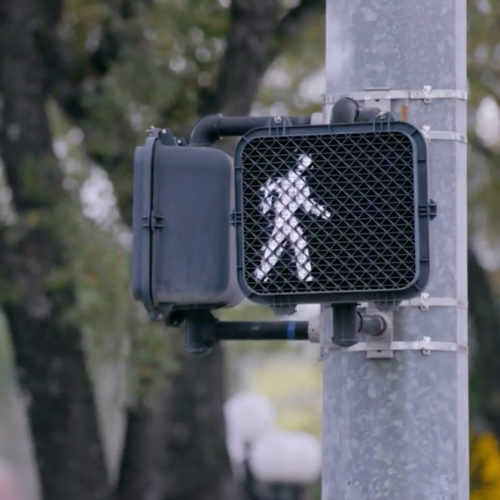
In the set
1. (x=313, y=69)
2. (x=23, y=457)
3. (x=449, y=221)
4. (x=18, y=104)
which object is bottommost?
(x=23, y=457)

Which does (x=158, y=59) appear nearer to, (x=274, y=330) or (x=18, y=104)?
(x=18, y=104)

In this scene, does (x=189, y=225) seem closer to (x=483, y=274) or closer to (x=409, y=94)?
(x=409, y=94)

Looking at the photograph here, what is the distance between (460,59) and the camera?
4219 mm

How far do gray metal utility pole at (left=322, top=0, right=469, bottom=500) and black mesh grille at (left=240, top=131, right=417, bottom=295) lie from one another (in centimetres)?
52

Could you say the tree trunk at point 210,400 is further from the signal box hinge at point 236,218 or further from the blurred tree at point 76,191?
the signal box hinge at point 236,218

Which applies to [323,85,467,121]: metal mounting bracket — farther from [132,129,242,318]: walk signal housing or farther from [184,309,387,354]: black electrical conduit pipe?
[184,309,387,354]: black electrical conduit pipe

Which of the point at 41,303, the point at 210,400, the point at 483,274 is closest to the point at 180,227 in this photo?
the point at 41,303

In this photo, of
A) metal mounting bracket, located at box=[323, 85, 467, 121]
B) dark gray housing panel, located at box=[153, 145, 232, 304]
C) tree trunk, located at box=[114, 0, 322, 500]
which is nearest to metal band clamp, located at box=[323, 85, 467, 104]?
metal mounting bracket, located at box=[323, 85, 467, 121]

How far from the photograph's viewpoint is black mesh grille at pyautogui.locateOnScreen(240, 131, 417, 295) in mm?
3613

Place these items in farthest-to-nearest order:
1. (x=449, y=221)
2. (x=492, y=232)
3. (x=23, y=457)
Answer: (x=23, y=457) < (x=492, y=232) < (x=449, y=221)

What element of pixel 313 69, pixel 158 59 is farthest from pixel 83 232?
pixel 313 69

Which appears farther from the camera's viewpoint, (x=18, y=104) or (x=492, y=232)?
(x=492, y=232)

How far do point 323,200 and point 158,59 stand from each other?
330 inches

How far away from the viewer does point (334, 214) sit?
366 cm
